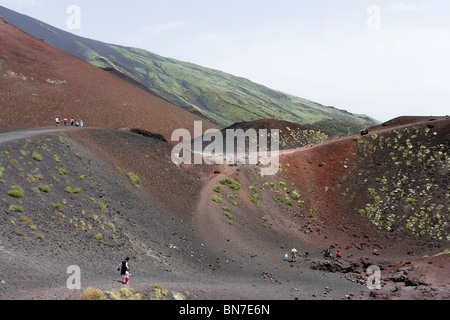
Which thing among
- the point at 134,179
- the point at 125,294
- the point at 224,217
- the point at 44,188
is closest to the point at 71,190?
the point at 44,188

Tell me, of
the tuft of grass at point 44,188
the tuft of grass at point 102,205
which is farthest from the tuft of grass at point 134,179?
the tuft of grass at point 44,188

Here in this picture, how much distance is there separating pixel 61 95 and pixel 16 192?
67.0 metres

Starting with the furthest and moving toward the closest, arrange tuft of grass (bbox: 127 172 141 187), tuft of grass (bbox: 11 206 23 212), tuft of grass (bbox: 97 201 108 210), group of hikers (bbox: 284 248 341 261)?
tuft of grass (bbox: 127 172 141 187) < group of hikers (bbox: 284 248 341 261) < tuft of grass (bbox: 97 201 108 210) < tuft of grass (bbox: 11 206 23 212)

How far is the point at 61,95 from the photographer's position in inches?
3258

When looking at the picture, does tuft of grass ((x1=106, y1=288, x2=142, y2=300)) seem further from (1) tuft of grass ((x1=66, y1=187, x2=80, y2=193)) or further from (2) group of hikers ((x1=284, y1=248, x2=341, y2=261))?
(2) group of hikers ((x1=284, y1=248, x2=341, y2=261))

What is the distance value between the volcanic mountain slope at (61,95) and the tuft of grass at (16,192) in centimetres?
4546

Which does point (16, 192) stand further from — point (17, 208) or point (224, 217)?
point (224, 217)

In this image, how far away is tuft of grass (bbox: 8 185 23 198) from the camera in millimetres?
23453

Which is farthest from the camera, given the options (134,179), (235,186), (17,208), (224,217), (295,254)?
(235,186)

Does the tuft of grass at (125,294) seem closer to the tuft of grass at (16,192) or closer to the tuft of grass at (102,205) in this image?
the tuft of grass at (16,192)

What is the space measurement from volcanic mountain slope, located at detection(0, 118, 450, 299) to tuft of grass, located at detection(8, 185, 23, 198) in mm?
95

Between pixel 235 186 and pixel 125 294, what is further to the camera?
pixel 235 186

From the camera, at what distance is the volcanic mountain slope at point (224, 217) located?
71.6ft

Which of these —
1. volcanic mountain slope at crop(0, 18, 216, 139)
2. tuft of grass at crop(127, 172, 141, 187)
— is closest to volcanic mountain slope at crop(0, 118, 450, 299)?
tuft of grass at crop(127, 172, 141, 187)
